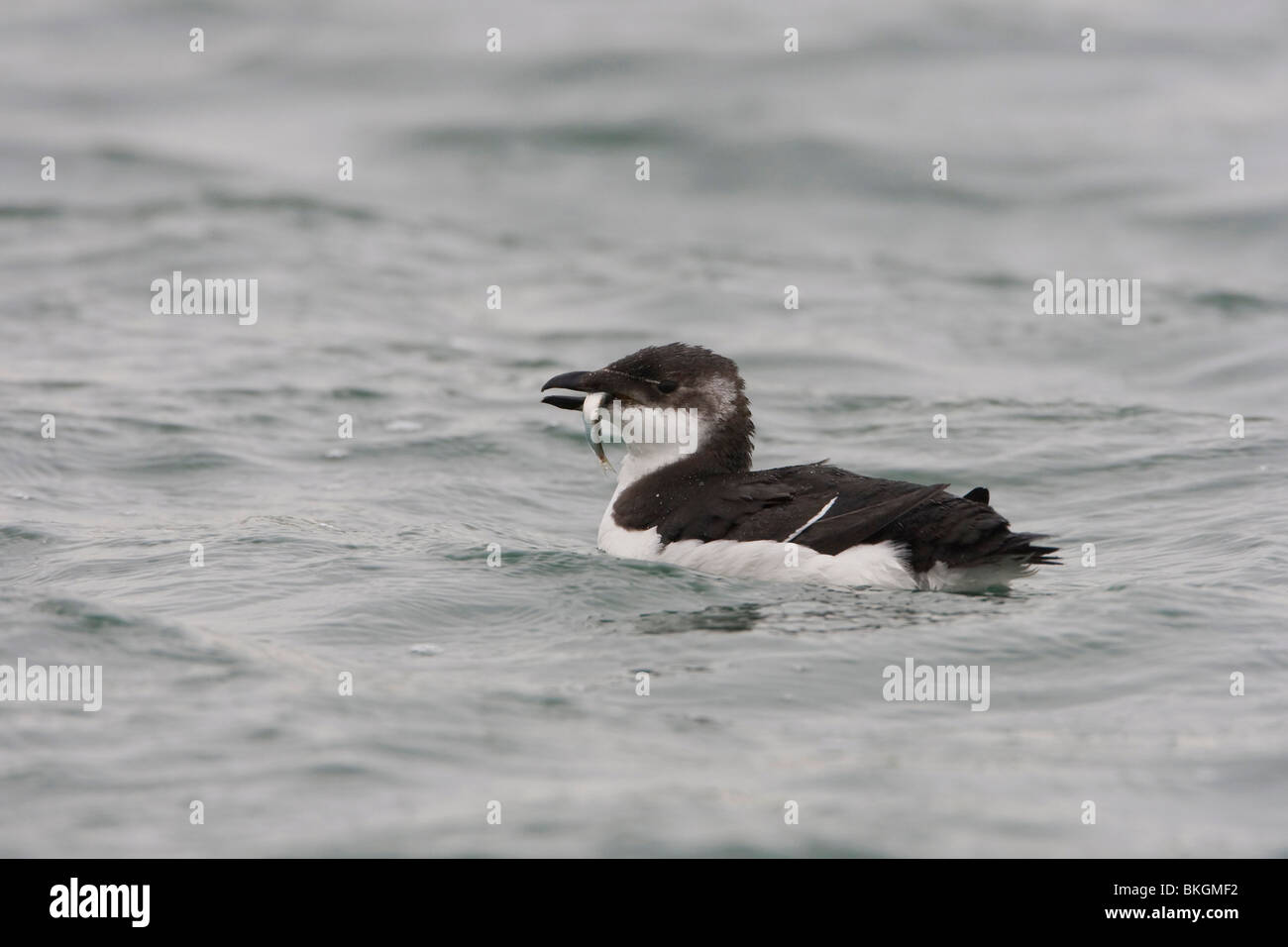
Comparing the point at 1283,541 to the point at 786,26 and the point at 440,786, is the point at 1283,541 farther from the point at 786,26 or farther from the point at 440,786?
the point at 786,26

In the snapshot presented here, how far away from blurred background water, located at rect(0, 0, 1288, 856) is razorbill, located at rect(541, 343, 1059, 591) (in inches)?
6.6

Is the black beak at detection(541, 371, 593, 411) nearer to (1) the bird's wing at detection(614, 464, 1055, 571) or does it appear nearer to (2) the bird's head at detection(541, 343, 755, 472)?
(2) the bird's head at detection(541, 343, 755, 472)

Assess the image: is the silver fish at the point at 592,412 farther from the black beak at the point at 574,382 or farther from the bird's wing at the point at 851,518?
the bird's wing at the point at 851,518

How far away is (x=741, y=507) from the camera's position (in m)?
7.60

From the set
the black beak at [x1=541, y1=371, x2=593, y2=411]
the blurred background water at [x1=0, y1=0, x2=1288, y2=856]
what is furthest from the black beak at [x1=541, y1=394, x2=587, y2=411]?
the blurred background water at [x1=0, y1=0, x2=1288, y2=856]

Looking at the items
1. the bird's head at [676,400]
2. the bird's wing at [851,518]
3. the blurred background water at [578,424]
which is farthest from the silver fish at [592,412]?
the bird's wing at [851,518]

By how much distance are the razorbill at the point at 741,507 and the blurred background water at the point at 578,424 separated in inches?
6.6

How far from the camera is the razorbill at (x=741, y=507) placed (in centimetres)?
729

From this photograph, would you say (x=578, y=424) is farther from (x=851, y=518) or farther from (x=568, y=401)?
(x=851, y=518)

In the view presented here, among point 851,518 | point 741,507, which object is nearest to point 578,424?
point 741,507

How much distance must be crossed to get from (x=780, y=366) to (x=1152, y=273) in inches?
174

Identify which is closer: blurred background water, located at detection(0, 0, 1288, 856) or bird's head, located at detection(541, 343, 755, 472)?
blurred background water, located at detection(0, 0, 1288, 856)

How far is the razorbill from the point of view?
7.29m
